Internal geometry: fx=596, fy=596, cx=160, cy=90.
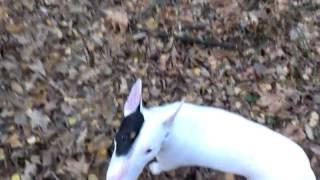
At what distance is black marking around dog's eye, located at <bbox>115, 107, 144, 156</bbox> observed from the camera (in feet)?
6.93

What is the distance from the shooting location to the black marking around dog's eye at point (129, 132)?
2111mm

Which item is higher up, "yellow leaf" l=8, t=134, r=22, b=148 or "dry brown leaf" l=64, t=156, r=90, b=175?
"yellow leaf" l=8, t=134, r=22, b=148

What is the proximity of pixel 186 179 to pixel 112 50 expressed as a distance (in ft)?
2.76

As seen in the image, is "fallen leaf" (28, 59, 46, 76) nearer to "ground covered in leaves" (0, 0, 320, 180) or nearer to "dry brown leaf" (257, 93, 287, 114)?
"ground covered in leaves" (0, 0, 320, 180)

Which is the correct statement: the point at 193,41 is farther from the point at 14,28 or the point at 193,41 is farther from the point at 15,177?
the point at 15,177

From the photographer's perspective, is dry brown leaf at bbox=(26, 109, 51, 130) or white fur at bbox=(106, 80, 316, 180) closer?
white fur at bbox=(106, 80, 316, 180)

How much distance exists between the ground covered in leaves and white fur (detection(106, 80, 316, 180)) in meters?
0.48

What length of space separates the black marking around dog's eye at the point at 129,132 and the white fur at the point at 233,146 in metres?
0.07

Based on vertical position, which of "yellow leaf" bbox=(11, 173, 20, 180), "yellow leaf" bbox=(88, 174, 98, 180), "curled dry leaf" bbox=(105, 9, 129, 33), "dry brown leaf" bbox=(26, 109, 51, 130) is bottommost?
"yellow leaf" bbox=(88, 174, 98, 180)

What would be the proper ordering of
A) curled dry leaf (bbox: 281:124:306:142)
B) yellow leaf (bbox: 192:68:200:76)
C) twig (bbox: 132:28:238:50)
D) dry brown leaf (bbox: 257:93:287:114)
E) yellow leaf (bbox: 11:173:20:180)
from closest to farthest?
yellow leaf (bbox: 11:173:20:180), curled dry leaf (bbox: 281:124:306:142), dry brown leaf (bbox: 257:93:287:114), yellow leaf (bbox: 192:68:200:76), twig (bbox: 132:28:238:50)

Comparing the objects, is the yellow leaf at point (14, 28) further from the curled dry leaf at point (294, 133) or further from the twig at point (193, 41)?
the curled dry leaf at point (294, 133)

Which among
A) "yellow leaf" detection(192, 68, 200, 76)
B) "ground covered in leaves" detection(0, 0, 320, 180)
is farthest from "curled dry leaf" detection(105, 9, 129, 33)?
"yellow leaf" detection(192, 68, 200, 76)

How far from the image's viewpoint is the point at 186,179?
2.78m

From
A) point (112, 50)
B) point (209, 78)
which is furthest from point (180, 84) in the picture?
point (112, 50)
